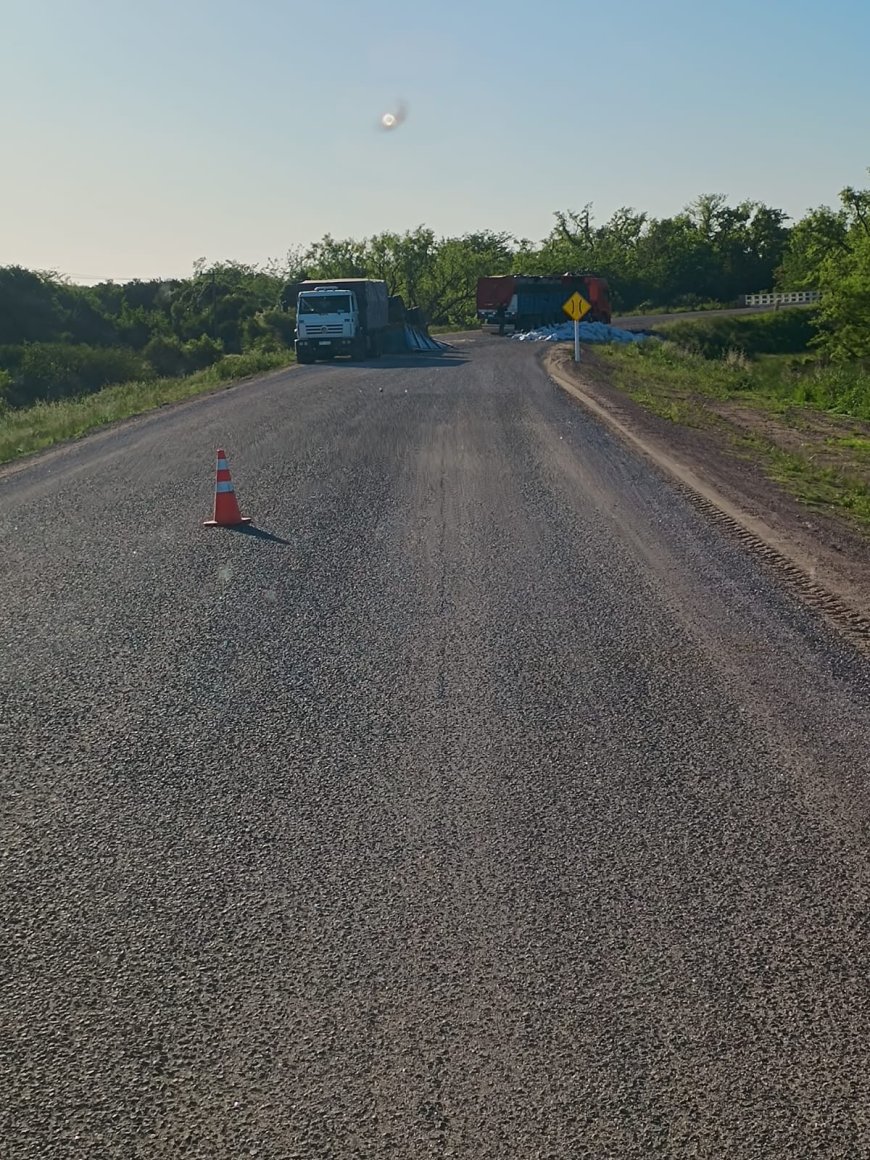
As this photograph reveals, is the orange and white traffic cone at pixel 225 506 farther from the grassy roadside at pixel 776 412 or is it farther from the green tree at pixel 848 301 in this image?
the green tree at pixel 848 301

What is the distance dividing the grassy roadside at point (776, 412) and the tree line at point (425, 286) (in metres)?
13.5

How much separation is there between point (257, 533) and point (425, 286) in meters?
88.0

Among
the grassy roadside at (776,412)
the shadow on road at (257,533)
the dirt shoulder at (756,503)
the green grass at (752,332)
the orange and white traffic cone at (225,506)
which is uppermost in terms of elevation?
the orange and white traffic cone at (225,506)

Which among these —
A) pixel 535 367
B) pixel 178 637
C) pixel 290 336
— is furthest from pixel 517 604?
pixel 290 336

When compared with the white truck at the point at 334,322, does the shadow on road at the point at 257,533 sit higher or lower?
lower

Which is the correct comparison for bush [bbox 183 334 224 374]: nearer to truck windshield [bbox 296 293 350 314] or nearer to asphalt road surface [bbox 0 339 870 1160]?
truck windshield [bbox 296 293 350 314]

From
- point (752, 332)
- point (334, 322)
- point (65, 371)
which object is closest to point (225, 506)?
point (334, 322)

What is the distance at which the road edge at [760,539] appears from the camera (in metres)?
8.60

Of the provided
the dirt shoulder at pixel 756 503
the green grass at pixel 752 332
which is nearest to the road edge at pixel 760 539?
the dirt shoulder at pixel 756 503

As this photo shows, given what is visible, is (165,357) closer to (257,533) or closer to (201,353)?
→ (201,353)

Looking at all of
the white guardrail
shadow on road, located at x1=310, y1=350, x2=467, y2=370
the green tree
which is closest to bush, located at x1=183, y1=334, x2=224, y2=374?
shadow on road, located at x1=310, y1=350, x2=467, y2=370

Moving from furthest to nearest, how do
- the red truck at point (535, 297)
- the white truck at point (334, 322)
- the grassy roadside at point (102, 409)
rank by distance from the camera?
the red truck at point (535, 297) < the white truck at point (334, 322) < the grassy roadside at point (102, 409)

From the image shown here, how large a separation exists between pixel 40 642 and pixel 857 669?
200 inches

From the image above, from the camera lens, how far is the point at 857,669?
24.3ft
